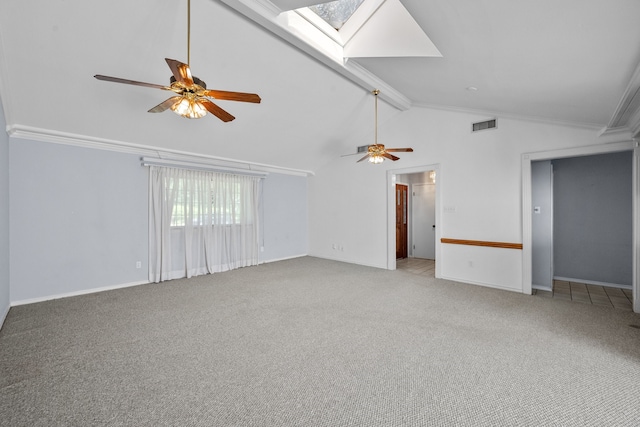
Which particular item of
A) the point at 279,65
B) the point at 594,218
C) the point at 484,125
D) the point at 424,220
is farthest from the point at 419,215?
the point at 279,65

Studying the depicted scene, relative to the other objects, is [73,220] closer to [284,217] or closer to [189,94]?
[189,94]

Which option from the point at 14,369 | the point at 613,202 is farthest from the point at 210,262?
the point at 613,202

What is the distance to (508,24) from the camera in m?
2.16

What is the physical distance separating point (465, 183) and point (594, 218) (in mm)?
2326

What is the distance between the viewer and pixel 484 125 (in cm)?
478

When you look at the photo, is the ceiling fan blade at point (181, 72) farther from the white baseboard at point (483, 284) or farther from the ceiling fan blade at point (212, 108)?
the white baseboard at point (483, 284)

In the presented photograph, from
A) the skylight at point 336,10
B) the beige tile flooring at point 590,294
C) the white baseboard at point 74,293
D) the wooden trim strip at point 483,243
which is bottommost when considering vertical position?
the beige tile flooring at point 590,294

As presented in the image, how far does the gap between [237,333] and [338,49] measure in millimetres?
3848

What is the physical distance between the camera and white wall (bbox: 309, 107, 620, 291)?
4465mm

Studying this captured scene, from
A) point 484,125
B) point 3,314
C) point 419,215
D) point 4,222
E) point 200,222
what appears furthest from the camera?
point 419,215

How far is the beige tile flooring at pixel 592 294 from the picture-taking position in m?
3.94

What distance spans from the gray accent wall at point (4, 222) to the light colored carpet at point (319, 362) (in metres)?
0.26

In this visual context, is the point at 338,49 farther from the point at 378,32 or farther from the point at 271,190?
the point at 271,190

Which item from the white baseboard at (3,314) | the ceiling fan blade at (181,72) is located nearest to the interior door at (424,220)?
the ceiling fan blade at (181,72)
